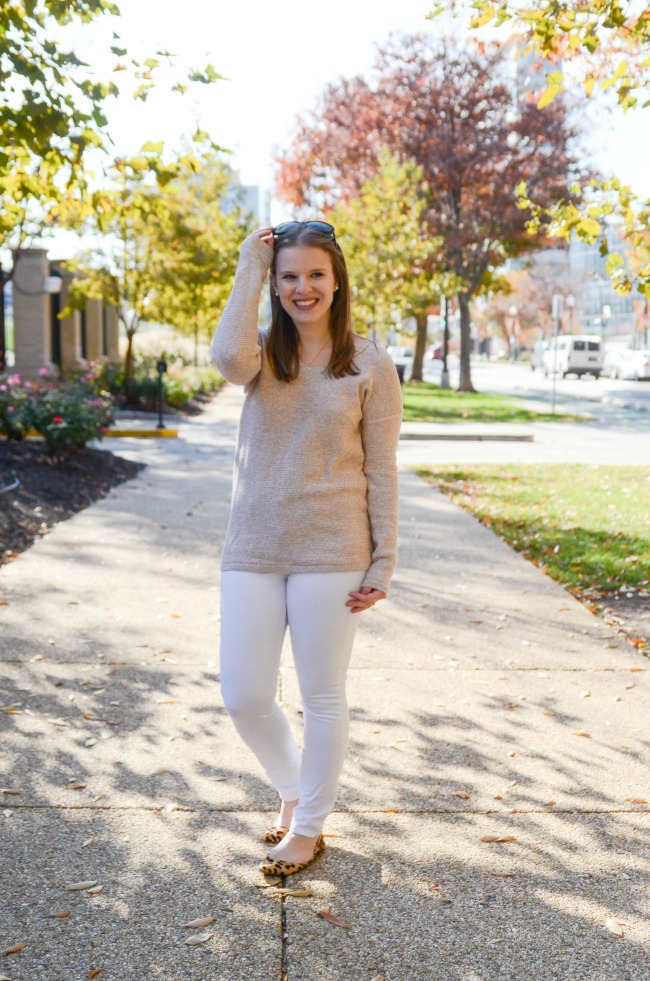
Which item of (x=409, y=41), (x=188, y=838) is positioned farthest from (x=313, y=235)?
(x=409, y=41)

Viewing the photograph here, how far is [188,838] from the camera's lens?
3621mm

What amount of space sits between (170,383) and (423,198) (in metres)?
12.3

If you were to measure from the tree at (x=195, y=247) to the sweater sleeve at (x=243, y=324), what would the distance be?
19.5 m

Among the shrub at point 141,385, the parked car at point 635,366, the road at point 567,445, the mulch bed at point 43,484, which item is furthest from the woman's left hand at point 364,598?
the parked car at point 635,366

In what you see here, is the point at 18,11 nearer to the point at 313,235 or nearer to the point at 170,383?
the point at 313,235

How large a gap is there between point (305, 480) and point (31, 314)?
23.8 m

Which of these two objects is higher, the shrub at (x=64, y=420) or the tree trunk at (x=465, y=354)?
the tree trunk at (x=465, y=354)

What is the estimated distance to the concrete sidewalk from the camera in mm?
2982

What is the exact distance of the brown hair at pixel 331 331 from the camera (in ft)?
10.5

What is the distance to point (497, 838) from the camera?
366 cm

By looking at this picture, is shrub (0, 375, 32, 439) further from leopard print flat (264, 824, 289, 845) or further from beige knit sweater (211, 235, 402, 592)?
beige knit sweater (211, 235, 402, 592)

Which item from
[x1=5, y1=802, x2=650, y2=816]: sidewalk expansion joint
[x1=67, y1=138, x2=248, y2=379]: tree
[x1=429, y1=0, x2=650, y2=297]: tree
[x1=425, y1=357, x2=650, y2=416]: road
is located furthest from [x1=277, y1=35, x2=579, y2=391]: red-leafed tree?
[x1=5, y1=802, x2=650, y2=816]: sidewalk expansion joint

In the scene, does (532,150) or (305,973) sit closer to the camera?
(305,973)

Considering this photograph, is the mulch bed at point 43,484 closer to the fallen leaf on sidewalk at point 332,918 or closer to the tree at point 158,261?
the fallen leaf on sidewalk at point 332,918
